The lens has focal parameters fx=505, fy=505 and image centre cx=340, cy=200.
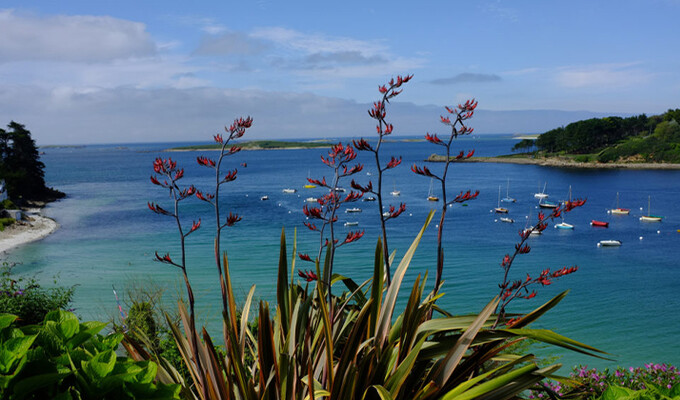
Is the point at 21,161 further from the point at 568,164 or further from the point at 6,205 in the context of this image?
the point at 568,164

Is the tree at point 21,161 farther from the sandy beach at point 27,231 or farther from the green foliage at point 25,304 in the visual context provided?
the green foliage at point 25,304

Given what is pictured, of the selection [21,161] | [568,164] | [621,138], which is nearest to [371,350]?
[21,161]

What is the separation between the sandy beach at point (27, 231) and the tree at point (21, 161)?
668cm

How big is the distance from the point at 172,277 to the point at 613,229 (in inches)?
1208

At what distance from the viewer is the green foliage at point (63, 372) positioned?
126 cm

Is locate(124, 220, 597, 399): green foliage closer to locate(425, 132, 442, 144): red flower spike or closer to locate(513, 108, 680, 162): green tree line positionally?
locate(425, 132, 442, 144): red flower spike

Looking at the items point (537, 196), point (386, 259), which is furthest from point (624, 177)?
point (386, 259)

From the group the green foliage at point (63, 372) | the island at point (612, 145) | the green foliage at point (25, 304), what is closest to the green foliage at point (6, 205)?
the green foliage at point (25, 304)

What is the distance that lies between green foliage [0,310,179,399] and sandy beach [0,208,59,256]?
29.3 m

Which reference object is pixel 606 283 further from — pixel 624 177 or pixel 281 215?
pixel 624 177

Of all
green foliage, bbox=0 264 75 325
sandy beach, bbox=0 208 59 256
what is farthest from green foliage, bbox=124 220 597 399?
sandy beach, bbox=0 208 59 256

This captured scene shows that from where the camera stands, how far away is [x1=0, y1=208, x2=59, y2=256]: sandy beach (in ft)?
94.6

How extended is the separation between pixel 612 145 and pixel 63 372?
106m

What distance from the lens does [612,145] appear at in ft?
308
